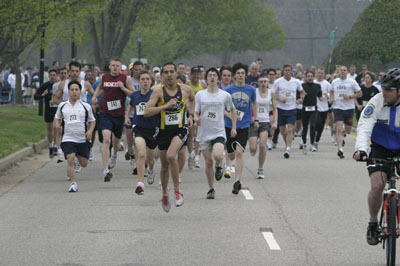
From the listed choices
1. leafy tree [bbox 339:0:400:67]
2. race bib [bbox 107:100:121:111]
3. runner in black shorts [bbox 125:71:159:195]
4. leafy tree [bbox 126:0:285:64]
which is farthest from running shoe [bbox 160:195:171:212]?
leafy tree [bbox 126:0:285:64]

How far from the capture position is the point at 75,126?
48.5ft

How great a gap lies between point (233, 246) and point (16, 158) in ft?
33.9

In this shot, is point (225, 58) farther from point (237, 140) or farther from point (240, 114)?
point (237, 140)

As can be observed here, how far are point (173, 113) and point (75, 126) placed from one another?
3.38 m

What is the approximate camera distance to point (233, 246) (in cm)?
946

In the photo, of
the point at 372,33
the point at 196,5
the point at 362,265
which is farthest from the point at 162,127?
the point at 196,5

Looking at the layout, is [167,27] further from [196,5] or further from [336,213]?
[336,213]

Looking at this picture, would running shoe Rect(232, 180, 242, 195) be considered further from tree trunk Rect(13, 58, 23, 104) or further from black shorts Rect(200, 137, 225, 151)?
tree trunk Rect(13, 58, 23, 104)

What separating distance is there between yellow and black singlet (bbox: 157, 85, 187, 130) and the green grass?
728 centimetres

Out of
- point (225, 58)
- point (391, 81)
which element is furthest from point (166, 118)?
point (225, 58)

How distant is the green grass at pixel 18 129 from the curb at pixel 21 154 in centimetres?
15

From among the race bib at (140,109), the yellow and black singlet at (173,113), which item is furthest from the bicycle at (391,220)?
the race bib at (140,109)

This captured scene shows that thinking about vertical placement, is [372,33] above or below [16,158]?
above

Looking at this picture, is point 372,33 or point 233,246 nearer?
point 233,246
